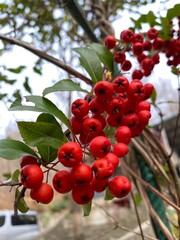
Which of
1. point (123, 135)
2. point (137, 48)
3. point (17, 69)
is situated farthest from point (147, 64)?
point (17, 69)

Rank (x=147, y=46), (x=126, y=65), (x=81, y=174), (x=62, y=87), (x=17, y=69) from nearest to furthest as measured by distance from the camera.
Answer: (x=81, y=174) → (x=62, y=87) → (x=126, y=65) → (x=147, y=46) → (x=17, y=69)

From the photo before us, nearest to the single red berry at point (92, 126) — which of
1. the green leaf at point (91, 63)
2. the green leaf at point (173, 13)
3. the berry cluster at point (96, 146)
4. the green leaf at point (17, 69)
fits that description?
the berry cluster at point (96, 146)

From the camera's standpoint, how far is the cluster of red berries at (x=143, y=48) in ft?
1.86

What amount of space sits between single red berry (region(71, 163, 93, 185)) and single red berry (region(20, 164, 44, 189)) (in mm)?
40

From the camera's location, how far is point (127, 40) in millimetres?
624

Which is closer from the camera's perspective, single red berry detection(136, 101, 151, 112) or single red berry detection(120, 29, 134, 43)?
single red berry detection(136, 101, 151, 112)

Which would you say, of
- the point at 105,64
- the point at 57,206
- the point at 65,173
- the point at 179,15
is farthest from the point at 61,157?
the point at 57,206

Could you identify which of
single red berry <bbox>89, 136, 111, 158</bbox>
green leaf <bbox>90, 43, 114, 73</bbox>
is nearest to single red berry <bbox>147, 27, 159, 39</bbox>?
green leaf <bbox>90, 43, 114, 73</bbox>

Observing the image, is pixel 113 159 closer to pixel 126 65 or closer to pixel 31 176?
pixel 31 176

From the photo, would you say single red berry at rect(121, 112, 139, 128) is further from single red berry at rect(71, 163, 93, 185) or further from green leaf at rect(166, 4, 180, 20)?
green leaf at rect(166, 4, 180, 20)

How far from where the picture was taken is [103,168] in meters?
0.32

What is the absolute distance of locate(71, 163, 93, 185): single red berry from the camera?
32 cm

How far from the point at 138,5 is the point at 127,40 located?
55 centimetres

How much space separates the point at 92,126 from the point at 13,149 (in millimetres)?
105
